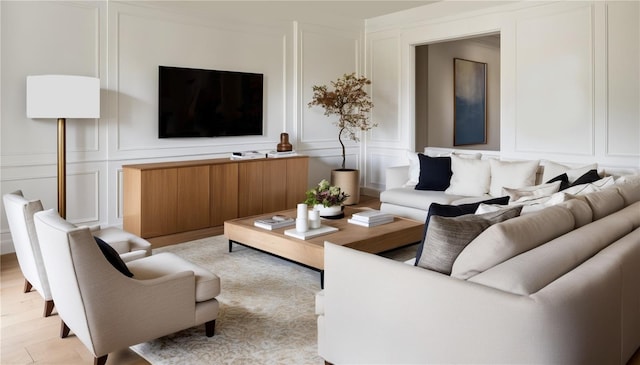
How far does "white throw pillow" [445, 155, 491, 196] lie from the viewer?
4.98m

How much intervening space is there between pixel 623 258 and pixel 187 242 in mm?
3886

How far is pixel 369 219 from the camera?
13.5ft

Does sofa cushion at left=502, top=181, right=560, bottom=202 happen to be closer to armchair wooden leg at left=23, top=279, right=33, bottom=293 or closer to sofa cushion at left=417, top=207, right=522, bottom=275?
sofa cushion at left=417, top=207, right=522, bottom=275

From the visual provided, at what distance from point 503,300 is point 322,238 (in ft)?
7.17

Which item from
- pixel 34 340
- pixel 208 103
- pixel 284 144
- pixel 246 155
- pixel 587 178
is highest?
pixel 208 103

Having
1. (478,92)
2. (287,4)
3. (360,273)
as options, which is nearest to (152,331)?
(360,273)

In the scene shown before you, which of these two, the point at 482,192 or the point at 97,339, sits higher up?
the point at 482,192

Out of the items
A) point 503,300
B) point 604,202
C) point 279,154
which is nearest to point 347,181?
point 279,154

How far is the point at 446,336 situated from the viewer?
1.75 meters

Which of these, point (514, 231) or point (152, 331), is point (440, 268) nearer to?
point (514, 231)

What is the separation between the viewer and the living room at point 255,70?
454 cm

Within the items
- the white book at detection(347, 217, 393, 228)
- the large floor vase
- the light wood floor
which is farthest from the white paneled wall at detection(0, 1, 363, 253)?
the white book at detection(347, 217, 393, 228)

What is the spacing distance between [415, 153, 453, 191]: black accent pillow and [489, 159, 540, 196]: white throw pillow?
498 millimetres

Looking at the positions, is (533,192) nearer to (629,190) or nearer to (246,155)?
(629,190)
